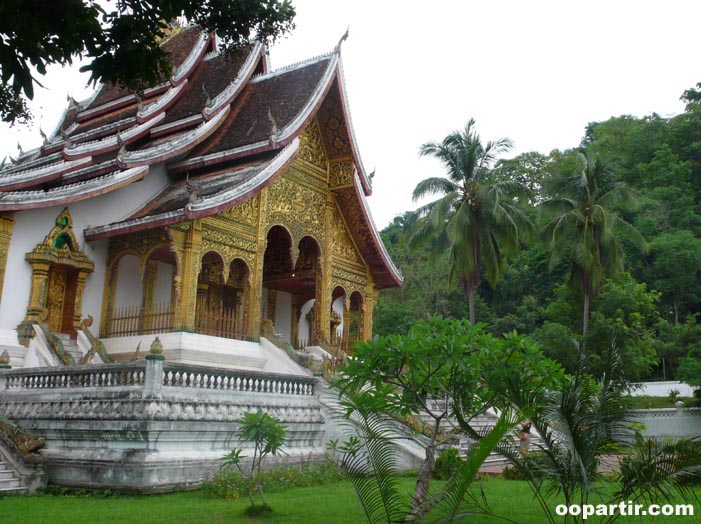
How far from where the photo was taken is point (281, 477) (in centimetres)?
988

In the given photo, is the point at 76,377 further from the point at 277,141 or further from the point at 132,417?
the point at 277,141

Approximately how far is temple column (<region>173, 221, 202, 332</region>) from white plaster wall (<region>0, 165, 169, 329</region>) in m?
2.08

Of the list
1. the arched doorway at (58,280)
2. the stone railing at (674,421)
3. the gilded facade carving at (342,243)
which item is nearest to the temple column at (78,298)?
the arched doorway at (58,280)

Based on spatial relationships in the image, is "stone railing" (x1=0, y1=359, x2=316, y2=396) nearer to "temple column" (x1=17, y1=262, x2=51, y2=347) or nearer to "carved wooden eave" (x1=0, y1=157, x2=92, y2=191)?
"temple column" (x1=17, y1=262, x2=51, y2=347)

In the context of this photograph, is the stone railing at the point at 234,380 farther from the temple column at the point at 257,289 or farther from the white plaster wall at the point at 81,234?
the white plaster wall at the point at 81,234

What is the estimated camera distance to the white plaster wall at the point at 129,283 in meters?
14.8

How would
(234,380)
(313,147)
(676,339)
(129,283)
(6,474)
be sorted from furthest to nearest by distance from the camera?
(676,339) < (313,147) < (129,283) < (234,380) < (6,474)

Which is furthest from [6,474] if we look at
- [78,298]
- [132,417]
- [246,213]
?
[246,213]

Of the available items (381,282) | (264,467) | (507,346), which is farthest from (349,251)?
(507,346)

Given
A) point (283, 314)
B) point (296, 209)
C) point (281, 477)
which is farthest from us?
point (283, 314)

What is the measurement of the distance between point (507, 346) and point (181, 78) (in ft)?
48.3

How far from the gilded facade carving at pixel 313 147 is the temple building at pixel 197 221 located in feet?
0.14

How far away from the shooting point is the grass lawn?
22.7 feet

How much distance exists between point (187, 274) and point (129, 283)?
2.18 meters
